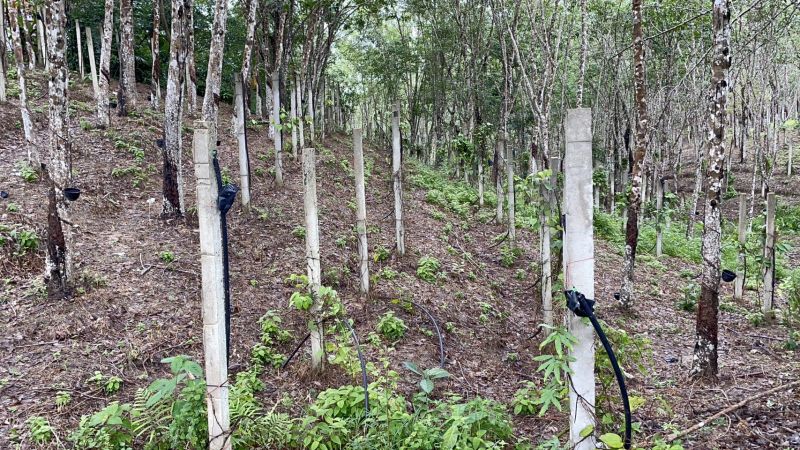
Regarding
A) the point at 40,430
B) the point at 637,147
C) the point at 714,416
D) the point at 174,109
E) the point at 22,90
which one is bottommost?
the point at 714,416

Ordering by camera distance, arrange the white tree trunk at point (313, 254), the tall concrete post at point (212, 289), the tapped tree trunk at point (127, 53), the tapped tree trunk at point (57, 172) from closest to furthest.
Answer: the tall concrete post at point (212, 289)
the white tree trunk at point (313, 254)
the tapped tree trunk at point (57, 172)
the tapped tree trunk at point (127, 53)

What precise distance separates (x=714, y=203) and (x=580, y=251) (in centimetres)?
434

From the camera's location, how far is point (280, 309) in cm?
726

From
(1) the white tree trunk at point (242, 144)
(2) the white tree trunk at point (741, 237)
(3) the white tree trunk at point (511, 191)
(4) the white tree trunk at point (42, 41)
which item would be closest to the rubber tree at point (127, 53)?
(4) the white tree trunk at point (42, 41)

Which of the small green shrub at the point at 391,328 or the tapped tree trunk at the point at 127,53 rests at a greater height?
the tapped tree trunk at the point at 127,53

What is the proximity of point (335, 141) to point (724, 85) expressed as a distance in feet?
58.0

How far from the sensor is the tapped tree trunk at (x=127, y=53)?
43.2 feet

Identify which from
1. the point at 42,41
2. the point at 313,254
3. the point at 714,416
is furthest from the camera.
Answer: the point at 42,41

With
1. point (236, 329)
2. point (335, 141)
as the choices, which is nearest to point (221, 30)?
point (236, 329)

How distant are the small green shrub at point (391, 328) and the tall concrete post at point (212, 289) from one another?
371 cm

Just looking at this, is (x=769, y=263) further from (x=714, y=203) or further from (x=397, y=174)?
(x=397, y=174)

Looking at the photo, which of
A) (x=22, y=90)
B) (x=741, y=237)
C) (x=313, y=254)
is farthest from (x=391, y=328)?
(x=22, y=90)

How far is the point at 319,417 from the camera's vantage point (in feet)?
15.8

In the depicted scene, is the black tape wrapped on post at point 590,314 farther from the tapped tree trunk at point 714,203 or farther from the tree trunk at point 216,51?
the tree trunk at point 216,51
